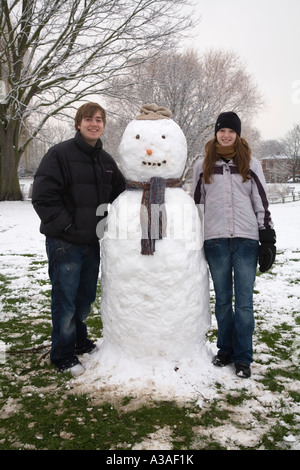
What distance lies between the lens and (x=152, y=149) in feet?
9.64

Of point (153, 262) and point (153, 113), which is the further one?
point (153, 113)

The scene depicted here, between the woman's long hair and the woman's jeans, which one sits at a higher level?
the woman's long hair

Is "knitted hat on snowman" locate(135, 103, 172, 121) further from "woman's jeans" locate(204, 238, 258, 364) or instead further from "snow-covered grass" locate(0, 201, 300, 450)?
"snow-covered grass" locate(0, 201, 300, 450)

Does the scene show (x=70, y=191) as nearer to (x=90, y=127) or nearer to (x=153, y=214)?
(x=90, y=127)

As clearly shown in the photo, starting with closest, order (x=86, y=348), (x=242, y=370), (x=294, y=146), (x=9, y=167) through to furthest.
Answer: (x=242, y=370)
(x=86, y=348)
(x=9, y=167)
(x=294, y=146)

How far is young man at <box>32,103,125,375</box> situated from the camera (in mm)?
2859

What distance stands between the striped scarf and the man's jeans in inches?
20.0

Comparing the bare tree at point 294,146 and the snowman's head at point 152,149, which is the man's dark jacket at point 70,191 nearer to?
the snowman's head at point 152,149

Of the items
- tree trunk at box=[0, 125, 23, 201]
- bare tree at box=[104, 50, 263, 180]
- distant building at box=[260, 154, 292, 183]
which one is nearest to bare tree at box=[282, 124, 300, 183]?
distant building at box=[260, 154, 292, 183]

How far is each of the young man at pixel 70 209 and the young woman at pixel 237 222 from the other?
2.78 ft

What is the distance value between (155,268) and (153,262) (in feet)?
0.15

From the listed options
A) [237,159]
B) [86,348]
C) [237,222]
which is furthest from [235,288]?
[86,348]

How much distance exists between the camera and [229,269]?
10.0 ft

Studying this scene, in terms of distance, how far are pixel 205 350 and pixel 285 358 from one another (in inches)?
27.1
